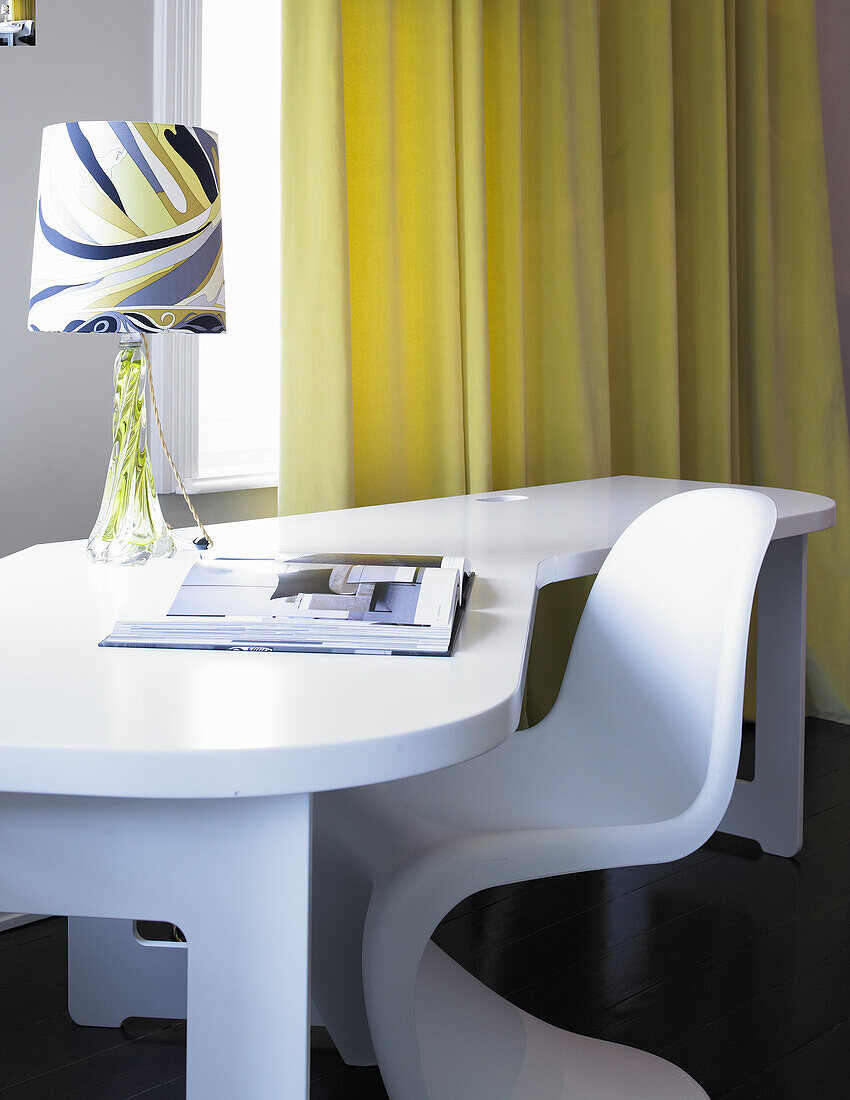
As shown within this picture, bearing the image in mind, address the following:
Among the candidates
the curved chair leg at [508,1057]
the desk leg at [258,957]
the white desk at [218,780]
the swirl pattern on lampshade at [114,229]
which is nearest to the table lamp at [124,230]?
the swirl pattern on lampshade at [114,229]

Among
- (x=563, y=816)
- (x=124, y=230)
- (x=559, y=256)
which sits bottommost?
(x=563, y=816)

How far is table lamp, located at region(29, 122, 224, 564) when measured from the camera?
3.74 ft

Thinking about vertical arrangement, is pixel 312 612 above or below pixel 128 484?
below

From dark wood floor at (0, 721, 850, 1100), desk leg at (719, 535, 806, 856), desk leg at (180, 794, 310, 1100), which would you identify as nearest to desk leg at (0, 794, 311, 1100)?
desk leg at (180, 794, 310, 1100)

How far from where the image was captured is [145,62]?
1742mm

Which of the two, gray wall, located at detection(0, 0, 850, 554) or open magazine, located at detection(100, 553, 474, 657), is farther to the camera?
gray wall, located at detection(0, 0, 850, 554)

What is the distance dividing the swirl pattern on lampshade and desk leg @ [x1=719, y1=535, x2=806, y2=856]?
1.23 m

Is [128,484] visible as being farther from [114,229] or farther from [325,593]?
[325,593]

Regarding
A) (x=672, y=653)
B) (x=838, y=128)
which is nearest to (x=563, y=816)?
(x=672, y=653)

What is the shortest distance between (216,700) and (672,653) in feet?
1.83

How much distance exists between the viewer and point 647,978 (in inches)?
64.5

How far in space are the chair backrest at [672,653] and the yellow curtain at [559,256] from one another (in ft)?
2.60

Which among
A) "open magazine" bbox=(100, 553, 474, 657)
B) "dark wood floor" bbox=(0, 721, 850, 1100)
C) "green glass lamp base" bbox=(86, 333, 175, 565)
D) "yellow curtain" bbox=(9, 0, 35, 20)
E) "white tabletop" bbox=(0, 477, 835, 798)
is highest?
"yellow curtain" bbox=(9, 0, 35, 20)

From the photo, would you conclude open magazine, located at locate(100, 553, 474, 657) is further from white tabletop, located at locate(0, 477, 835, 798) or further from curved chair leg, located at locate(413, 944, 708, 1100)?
curved chair leg, located at locate(413, 944, 708, 1100)
